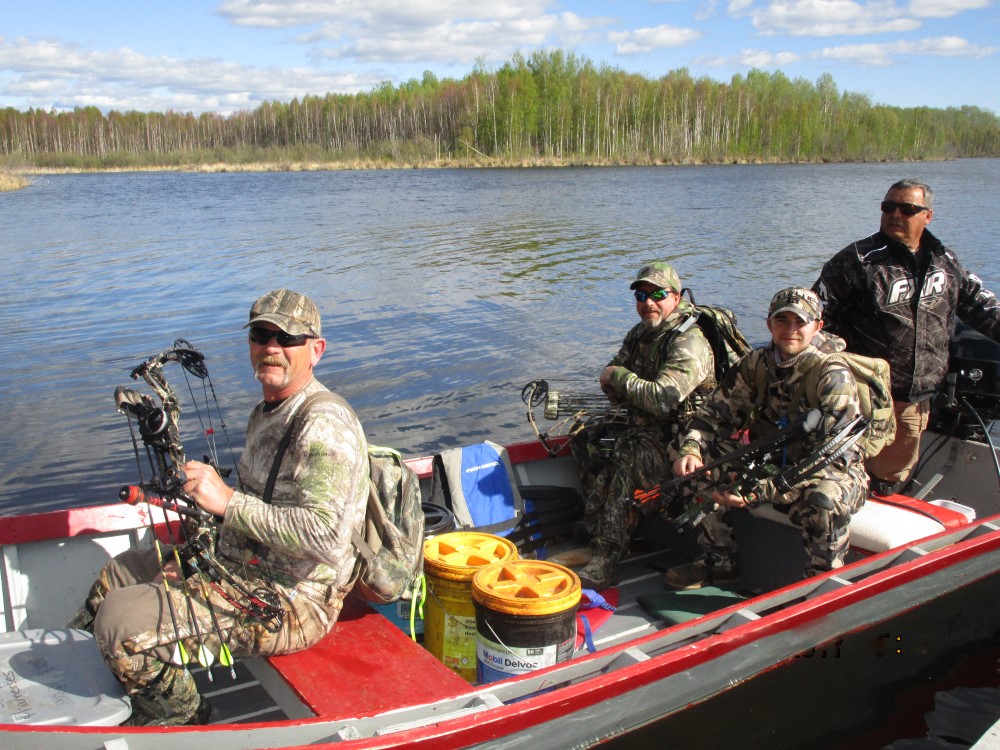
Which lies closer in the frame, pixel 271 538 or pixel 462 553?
pixel 271 538

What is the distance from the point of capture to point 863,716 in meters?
5.33

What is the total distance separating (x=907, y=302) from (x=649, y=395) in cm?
193

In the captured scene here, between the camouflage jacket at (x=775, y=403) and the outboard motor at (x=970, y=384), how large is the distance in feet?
5.90

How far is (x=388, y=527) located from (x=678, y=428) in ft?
7.64

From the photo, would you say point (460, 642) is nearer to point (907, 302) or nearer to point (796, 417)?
point (796, 417)

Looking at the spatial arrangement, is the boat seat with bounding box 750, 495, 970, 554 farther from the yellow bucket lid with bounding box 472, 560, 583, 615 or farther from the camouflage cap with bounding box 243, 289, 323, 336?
the camouflage cap with bounding box 243, 289, 323, 336

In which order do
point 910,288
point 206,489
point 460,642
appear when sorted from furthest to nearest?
point 910,288, point 460,642, point 206,489

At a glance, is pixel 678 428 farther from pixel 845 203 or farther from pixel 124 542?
pixel 845 203

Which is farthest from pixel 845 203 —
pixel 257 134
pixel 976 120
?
pixel 976 120

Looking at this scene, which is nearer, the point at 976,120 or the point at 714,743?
the point at 714,743

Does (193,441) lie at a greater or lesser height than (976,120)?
lesser

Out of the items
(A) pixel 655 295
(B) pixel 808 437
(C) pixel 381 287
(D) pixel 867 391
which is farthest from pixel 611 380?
(C) pixel 381 287

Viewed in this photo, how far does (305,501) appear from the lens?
128 inches

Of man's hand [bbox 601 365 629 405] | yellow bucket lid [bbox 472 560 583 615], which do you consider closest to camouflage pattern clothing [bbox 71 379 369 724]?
yellow bucket lid [bbox 472 560 583 615]
